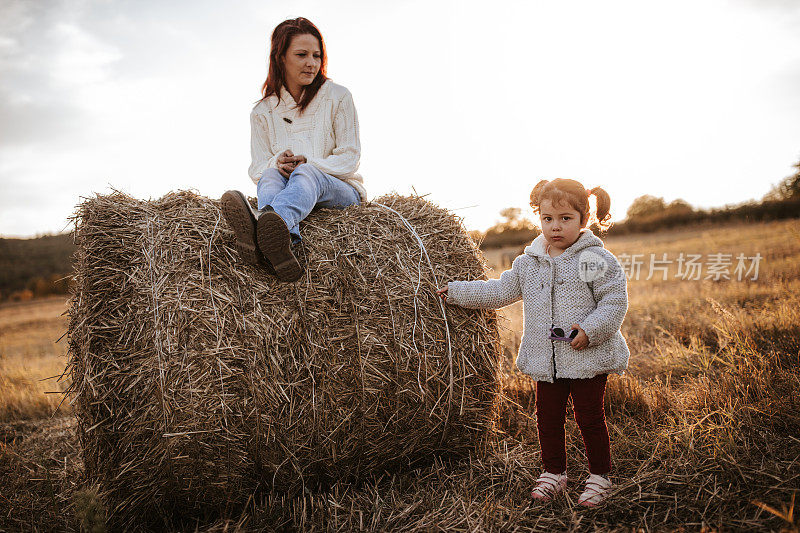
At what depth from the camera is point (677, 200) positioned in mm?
24516

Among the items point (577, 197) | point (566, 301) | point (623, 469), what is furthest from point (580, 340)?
point (623, 469)

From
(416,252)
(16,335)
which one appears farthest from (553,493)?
(16,335)

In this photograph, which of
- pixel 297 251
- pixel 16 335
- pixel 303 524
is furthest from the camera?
pixel 16 335

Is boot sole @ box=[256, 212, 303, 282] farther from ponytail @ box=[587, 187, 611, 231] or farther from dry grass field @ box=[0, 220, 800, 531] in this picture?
ponytail @ box=[587, 187, 611, 231]

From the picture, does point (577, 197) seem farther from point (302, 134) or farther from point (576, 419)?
point (302, 134)

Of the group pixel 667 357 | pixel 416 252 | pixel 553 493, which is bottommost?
pixel 553 493

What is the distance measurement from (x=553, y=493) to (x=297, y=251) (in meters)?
1.86

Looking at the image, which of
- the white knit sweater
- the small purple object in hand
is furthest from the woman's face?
the small purple object in hand

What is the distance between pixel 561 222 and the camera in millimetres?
2646

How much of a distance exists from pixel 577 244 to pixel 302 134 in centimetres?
195

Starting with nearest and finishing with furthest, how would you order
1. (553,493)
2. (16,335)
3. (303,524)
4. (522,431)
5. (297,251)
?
(303,524)
(553,493)
(297,251)
(522,431)
(16,335)

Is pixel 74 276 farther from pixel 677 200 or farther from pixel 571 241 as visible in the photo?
pixel 677 200

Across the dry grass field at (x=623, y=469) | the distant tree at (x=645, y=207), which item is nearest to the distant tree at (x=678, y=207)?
the distant tree at (x=645, y=207)

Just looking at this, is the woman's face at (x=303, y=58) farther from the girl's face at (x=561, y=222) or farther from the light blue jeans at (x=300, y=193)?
the girl's face at (x=561, y=222)
